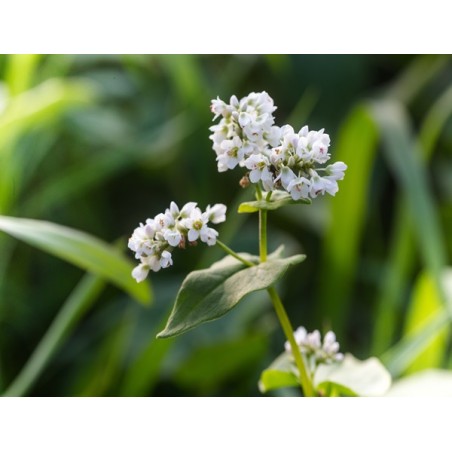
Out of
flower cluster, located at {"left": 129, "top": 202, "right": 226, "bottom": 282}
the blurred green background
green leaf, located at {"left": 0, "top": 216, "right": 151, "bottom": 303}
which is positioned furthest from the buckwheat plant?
the blurred green background

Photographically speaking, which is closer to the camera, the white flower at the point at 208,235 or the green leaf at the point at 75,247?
the white flower at the point at 208,235

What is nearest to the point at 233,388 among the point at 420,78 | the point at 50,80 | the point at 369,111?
the point at 369,111

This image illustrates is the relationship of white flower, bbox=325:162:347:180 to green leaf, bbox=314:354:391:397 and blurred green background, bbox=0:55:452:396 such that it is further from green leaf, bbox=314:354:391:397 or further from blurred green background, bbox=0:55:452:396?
blurred green background, bbox=0:55:452:396

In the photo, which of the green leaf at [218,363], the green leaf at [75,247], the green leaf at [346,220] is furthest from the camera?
the green leaf at [346,220]

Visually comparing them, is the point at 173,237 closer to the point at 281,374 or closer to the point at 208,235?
the point at 208,235

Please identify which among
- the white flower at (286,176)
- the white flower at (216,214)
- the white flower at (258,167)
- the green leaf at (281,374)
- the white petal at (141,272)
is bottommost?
the green leaf at (281,374)

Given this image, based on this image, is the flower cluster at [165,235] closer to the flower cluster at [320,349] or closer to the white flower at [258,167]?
the white flower at [258,167]

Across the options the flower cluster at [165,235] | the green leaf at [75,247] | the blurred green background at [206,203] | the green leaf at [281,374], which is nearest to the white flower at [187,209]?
the flower cluster at [165,235]
